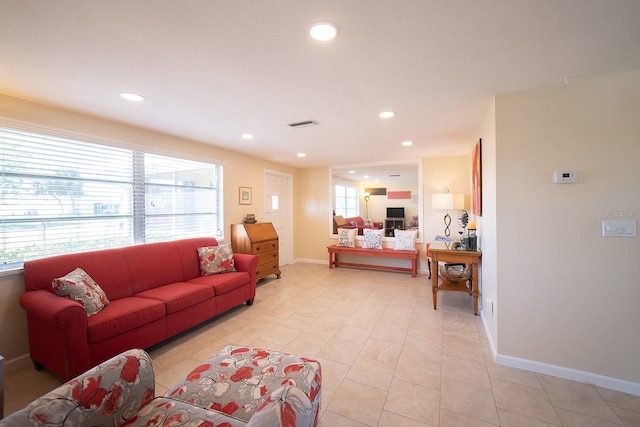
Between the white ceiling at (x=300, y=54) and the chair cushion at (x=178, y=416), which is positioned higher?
the white ceiling at (x=300, y=54)

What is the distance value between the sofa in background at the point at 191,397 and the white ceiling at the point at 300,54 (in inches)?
69.3

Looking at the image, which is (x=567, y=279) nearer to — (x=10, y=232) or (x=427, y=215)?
(x=427, y=215)

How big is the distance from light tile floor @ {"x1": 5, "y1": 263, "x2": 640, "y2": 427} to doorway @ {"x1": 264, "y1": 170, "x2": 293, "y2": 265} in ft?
7.12

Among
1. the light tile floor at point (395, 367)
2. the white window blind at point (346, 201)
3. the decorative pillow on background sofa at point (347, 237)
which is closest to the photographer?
the light tile floor at point (395, 367)

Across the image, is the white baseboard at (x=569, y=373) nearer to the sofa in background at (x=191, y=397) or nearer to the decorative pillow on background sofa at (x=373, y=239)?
the sofa in background at (x=191, y=397)

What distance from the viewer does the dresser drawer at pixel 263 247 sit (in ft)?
14.1

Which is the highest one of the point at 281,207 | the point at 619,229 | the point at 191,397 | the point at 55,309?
the point at 281,207

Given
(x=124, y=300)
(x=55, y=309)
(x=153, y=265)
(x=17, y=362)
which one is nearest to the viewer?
(x=55, y=309)

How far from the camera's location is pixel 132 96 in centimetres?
226

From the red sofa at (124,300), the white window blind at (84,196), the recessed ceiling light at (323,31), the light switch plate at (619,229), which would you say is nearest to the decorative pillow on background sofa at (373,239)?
the red sofa at (124,300)

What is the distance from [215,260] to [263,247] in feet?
3.99

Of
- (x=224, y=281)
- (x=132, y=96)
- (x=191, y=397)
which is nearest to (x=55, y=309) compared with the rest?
(x=191, y=397)

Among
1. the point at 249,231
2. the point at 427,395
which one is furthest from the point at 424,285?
the point at 249,231

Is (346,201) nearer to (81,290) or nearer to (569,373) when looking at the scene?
(569,373)
